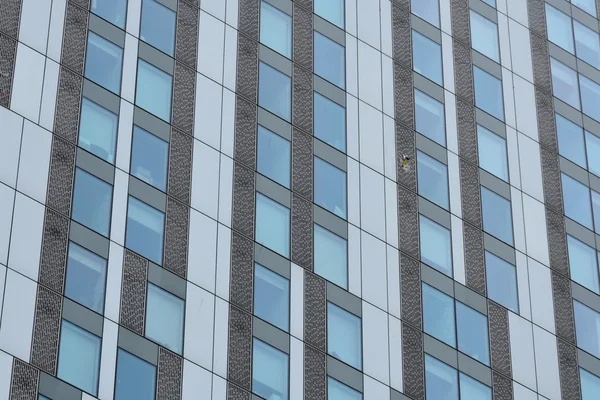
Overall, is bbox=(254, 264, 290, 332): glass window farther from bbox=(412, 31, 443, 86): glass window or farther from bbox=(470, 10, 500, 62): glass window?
bbox=(470, 10, 500, 62): glass window

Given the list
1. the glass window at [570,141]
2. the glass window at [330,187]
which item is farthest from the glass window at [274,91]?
the glass window at [570,141]

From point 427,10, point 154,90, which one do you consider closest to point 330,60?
point 427,10

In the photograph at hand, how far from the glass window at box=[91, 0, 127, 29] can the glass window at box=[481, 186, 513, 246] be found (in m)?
16.1

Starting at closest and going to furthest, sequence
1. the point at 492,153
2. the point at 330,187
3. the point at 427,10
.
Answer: the point at 330,187 → the point at 492,153 → the point at 427,10

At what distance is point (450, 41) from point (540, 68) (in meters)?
4.62

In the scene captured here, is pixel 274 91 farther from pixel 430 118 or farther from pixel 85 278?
pixel 85 278

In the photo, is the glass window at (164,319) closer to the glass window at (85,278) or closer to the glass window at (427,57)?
the glass window at (85,278)

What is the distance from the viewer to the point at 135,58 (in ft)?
195

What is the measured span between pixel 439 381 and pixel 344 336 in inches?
163

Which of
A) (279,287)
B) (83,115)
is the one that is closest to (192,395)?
(279,287)

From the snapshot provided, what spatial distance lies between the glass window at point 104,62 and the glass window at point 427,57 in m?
14.0

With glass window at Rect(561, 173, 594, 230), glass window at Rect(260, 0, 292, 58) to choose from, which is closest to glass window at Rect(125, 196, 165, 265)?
glass window at Rect(260, 0, 292, 58)

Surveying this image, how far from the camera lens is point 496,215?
66.1 meters

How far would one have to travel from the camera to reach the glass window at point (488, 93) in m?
69.1
